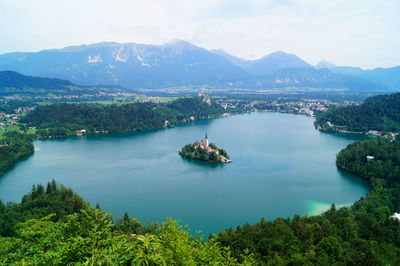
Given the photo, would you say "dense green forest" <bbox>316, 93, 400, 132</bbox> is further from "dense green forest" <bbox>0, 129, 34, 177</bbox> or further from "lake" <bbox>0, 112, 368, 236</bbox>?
"dense green forest" <bbox>0, 129, 34, 177</bbox>

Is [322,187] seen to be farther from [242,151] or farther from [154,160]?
[154,160]

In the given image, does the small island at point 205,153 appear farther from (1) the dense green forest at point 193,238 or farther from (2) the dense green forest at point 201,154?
(1) the dense green forest at point 193,238

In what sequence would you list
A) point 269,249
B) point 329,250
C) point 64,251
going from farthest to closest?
point 269,249 → point 329,250 → point 64,251

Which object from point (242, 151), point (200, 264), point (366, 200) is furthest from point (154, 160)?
point (200, 264)

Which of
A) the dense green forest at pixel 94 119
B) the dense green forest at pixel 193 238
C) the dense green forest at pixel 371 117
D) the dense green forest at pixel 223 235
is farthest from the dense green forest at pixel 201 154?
the dense green forest at pixel 371 117

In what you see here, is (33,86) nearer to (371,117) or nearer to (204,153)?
(204,153)

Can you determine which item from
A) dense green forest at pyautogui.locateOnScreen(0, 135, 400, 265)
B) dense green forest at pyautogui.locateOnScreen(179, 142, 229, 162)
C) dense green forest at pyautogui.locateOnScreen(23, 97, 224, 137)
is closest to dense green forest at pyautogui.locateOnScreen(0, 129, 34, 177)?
dense green forest at pyautogui.locateOnScreen(23, 97, 224, 137)
